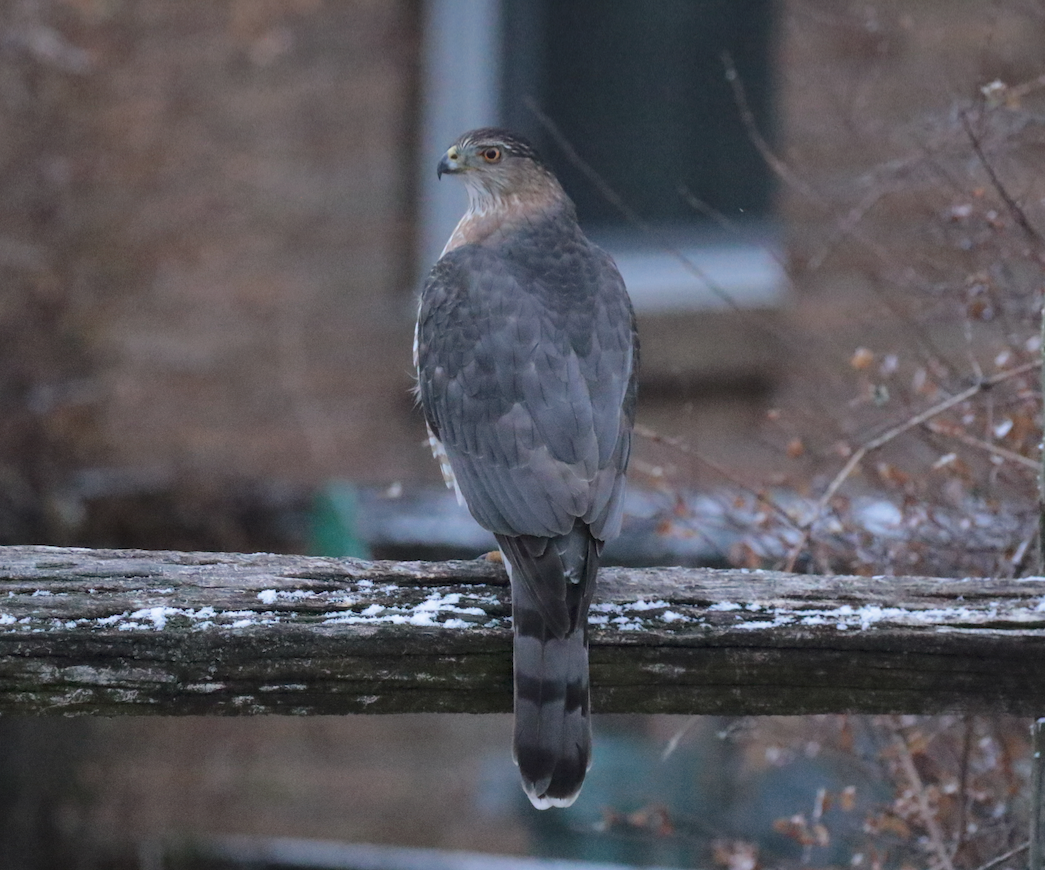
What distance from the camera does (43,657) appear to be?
2.21 meters

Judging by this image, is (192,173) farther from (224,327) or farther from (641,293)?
(641,293)

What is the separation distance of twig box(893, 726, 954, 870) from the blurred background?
2.01 m

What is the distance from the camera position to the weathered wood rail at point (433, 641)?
2227mm

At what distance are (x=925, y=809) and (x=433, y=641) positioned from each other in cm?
112

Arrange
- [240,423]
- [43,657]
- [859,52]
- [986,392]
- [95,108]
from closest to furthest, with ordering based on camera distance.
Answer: [43,657] < [986,392] < [859,52] < [95,108] < [240,423]

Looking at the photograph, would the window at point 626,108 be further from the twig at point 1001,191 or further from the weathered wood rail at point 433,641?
the weathered wood rail at point 433,641

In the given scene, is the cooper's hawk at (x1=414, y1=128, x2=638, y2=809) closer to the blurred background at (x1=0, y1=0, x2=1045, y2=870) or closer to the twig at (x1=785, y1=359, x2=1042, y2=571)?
the twig at (x1=785, y1=359, x2=1042, y2=571)

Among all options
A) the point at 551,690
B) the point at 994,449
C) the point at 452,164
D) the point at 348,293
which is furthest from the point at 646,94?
the point at 551,690

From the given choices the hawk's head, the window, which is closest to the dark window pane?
the window

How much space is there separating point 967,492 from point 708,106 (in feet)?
11.6

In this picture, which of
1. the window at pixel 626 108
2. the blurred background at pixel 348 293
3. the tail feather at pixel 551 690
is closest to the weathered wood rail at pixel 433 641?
the tail feather at pixel 551 690

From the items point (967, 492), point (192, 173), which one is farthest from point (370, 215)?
point (967, 492)

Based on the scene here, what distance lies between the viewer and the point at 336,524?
6.06 meters

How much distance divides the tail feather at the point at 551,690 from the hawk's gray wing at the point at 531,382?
0.92 ft
